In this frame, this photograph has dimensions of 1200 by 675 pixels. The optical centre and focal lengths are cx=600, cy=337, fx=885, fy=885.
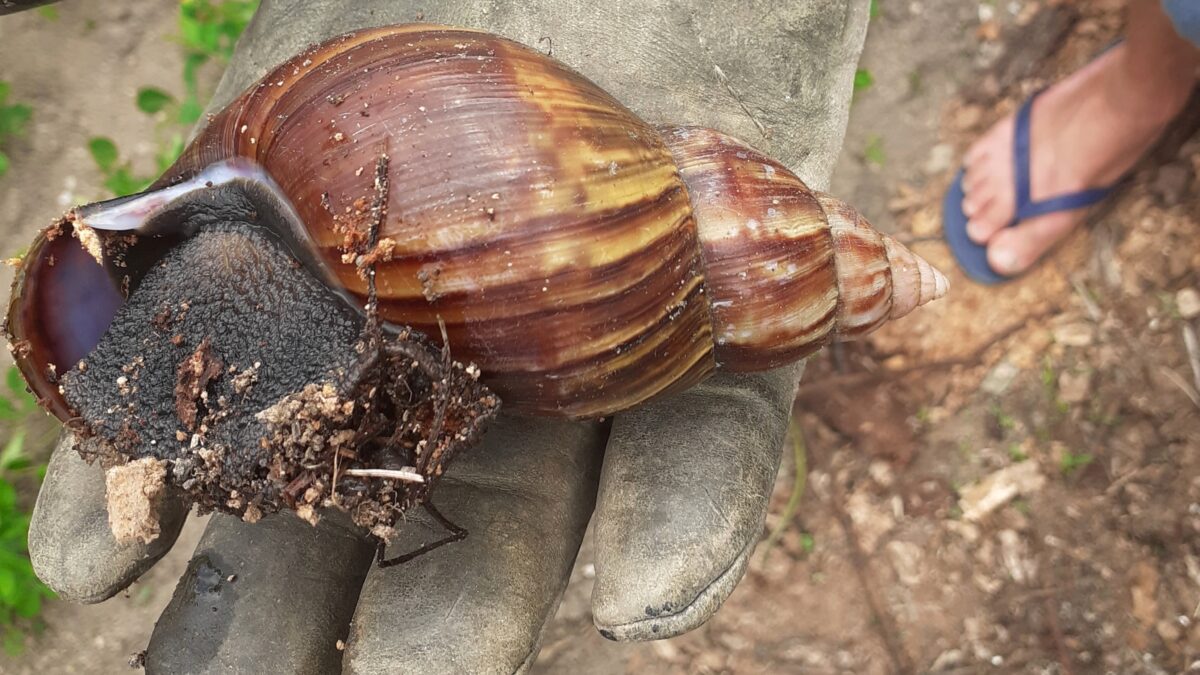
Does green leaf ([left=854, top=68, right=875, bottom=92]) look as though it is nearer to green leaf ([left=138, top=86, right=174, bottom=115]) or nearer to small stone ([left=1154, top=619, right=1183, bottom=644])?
small stone ([left=1154, top=619, right=1183, bottom=644])

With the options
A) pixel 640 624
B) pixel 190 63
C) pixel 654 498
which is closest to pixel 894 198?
pixel 654 498

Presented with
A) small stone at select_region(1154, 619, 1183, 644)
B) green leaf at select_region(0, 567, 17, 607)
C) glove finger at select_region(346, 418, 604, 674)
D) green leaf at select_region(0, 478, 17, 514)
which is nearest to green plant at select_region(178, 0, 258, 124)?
green leaf at select_region(0, 478, 17, 514)

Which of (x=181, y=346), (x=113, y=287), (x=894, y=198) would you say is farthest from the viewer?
(x=894, y=198)

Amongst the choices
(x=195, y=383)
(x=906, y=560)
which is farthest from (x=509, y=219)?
(x=906, y=560)

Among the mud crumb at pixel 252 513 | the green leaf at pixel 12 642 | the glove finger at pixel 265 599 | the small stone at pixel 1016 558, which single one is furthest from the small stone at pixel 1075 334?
the green leaf at pixel 12 642

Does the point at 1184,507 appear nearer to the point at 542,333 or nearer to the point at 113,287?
the point at 542,333

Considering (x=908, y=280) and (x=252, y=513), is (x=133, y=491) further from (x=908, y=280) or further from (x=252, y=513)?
(x=908, y=280)

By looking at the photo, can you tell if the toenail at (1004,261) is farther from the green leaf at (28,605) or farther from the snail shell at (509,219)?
the green leaf at (28,605)
